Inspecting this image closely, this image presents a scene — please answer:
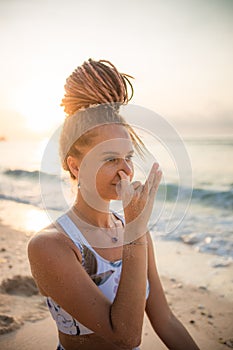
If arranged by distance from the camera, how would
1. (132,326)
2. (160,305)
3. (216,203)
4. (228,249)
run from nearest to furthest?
1. (132,326)
2. (160,305)
3. (228,249)
4. (216,203)

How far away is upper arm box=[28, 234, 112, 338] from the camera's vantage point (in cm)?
189

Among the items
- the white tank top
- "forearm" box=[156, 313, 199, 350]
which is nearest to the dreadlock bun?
the white tank top

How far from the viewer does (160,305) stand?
2.63 metres

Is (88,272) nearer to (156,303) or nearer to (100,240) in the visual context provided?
(100,240)

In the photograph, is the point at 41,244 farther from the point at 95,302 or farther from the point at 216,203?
the point at 216,203

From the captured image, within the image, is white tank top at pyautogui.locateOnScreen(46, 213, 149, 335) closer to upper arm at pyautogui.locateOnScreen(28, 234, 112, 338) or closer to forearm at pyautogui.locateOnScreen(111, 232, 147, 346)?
upper arm at pyautogui.locateOnScreen(28, 234, 112, 338)

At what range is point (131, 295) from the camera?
5.94 feet

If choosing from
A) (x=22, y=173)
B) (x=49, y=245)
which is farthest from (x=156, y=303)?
Result: (x=22, y=173)

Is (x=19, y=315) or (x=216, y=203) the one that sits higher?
(x=19, y=315)

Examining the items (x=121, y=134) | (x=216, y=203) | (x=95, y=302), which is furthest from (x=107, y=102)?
(x=216, y=203)

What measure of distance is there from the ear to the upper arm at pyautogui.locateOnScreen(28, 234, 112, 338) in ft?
1.66

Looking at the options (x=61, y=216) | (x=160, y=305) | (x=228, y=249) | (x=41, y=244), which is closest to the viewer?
(x=41, y=244)

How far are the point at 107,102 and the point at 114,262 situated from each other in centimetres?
98

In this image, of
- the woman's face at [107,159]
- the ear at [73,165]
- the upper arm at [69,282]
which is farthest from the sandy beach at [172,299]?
the woman's face at [107,159]
